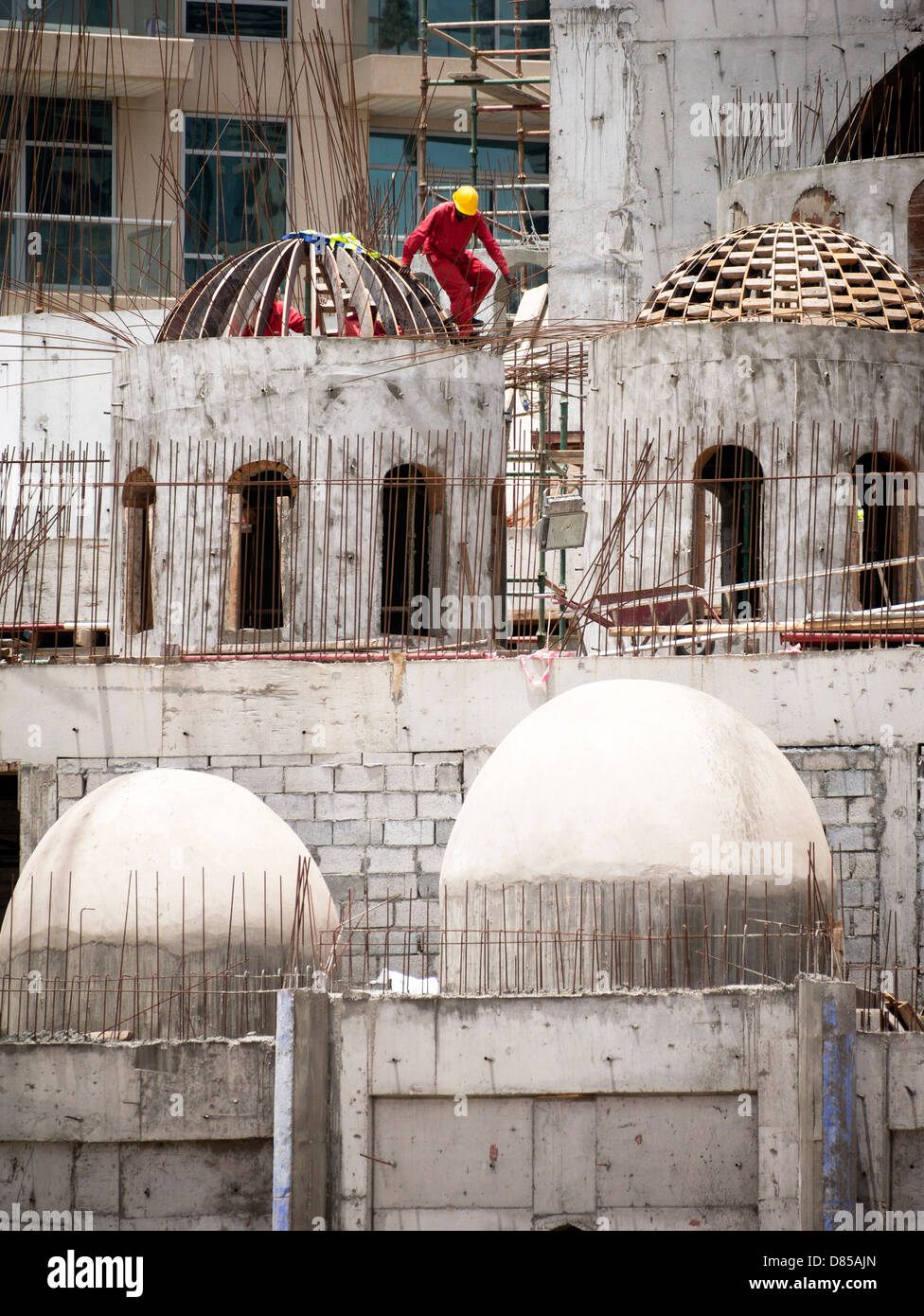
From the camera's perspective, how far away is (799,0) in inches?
1064

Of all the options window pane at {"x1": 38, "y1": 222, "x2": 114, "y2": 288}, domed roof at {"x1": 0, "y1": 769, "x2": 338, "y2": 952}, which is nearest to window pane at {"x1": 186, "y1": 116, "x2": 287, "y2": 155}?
window pane at {"x1": 38, "y1": 222, "x2": 114, "y2": 288}

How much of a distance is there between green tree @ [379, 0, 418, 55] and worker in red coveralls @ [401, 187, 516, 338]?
48.5 feet

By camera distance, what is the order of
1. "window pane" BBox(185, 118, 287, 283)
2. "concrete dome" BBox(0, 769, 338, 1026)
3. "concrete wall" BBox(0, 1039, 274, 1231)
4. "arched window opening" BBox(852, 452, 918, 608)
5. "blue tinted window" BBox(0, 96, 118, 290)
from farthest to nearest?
"window pane" BBox(185, 118, 287, 283), "blue tinted window" BBox(0, 96, 118, 290), "arched window opening" BBox(852, 452, 918, 608), "concrete dome" BBox(0, 769, 338, 1026), "concrete wall" BBox(0, 1039, 274, 1231)

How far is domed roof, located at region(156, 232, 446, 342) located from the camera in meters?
21.0

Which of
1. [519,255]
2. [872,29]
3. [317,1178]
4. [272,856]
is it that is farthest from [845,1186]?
[519,255]

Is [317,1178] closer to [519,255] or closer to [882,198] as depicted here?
[882,198]

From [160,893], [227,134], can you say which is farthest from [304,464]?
[227,134]

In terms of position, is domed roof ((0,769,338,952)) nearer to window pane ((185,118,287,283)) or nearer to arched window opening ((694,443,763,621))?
arched window opening ((694,443,763,621))

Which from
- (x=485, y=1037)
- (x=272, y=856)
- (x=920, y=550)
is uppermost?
(x=920, y=550)

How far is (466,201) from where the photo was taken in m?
22.8

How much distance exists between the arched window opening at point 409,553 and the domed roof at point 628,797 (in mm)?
5258

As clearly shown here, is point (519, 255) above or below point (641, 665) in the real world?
above

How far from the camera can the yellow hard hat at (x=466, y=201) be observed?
22641 millimetres
